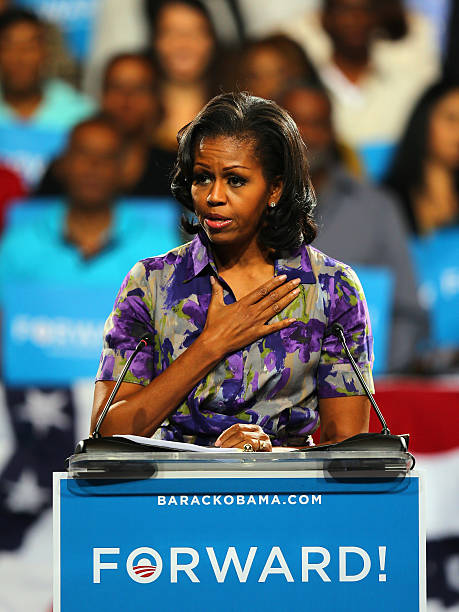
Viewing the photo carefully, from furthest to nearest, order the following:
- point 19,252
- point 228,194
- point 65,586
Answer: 1. point 19,252
2. point 228,194
3. point 65,586

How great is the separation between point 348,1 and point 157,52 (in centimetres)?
89

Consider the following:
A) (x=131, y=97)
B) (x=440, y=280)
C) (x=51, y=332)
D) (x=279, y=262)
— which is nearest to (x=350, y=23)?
(x=131, y=97)

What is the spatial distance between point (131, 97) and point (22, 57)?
1.74 feet

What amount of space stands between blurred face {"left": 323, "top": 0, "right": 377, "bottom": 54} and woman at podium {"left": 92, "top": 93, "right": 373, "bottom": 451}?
3.04m

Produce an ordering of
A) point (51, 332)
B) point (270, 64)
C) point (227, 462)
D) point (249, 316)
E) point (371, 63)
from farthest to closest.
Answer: point (371, 63)
point (270, 64)
point (51, 332)
point (249, 316)
point (227, 462)

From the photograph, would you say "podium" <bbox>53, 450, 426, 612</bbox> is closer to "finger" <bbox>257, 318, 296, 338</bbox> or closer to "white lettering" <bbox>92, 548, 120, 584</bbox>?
"white lettering" <bbox>92, 548, 120, 584</bbox>

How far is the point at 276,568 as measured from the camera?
153 centimetres

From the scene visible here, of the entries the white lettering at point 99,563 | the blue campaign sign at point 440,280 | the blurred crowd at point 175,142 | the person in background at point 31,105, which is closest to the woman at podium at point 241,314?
the white lettering at point 99,563

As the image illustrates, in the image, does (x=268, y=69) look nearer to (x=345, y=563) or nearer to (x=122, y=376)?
(x=122, y=376)

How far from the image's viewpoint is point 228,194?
172cm

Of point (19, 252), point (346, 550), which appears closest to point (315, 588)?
point (346, 550)

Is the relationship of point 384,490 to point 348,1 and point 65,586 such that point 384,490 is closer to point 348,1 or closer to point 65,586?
point 65,586

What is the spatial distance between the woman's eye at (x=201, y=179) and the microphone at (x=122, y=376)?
27 cm

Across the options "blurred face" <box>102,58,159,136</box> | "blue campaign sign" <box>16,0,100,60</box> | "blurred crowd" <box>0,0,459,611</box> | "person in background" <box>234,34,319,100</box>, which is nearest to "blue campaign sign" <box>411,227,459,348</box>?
"blurred crowd" <box>0,0,459,611</box>
